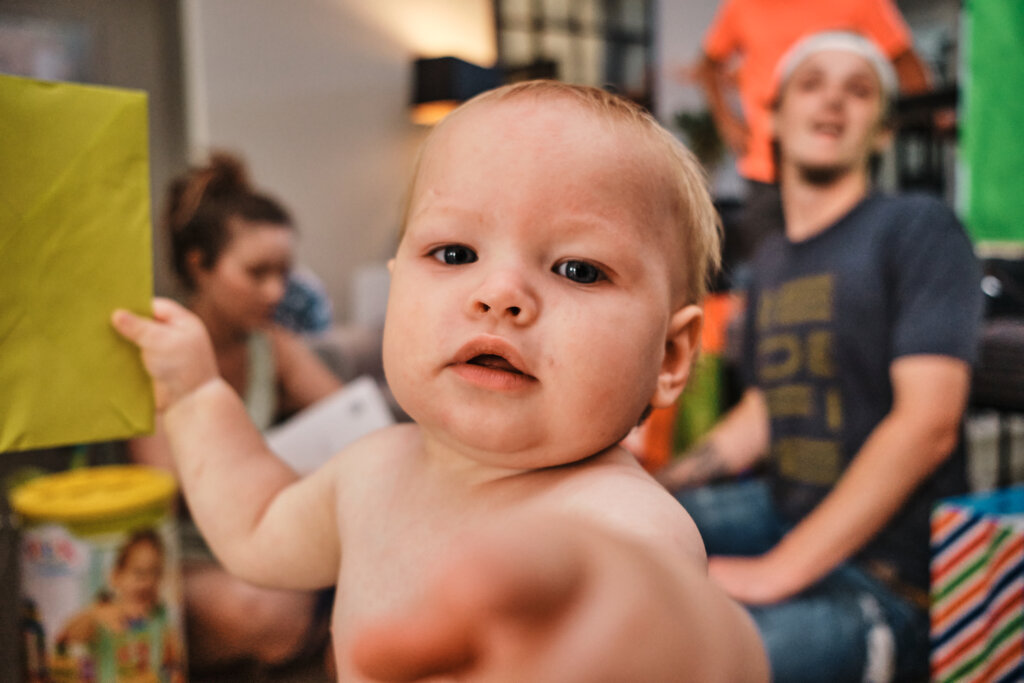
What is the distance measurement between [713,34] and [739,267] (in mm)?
935

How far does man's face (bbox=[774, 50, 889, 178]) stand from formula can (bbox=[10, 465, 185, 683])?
1168mm

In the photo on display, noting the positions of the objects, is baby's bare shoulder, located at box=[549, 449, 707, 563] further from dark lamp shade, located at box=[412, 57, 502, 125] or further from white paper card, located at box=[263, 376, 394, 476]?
dark lamp shade, located at box=[412, 57, 502, 125]

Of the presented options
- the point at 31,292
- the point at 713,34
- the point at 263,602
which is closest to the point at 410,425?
the point at 31,292

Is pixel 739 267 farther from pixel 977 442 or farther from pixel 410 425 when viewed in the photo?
pixel 410 425

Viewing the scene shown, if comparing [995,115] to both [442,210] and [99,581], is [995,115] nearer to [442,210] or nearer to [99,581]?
[442,210]

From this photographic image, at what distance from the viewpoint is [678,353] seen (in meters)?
0.49

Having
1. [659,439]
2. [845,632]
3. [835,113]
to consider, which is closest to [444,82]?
[659,439]

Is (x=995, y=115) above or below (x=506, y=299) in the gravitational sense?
above

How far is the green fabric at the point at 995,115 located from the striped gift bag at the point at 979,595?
0.44 metres

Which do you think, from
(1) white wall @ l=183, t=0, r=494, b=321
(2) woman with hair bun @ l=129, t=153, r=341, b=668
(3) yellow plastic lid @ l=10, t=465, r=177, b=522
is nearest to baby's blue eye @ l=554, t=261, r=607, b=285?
(3) yellow plastic lid @ l=10, t=465, r=177, b=522

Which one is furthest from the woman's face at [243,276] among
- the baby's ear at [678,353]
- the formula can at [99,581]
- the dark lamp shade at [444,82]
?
the dark lamp shade at [444,82]

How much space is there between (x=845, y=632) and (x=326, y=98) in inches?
121

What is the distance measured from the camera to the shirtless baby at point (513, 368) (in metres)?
0.39

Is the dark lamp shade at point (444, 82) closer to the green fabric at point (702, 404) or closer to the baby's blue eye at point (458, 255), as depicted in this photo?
the green fabric at point (702, 404)
